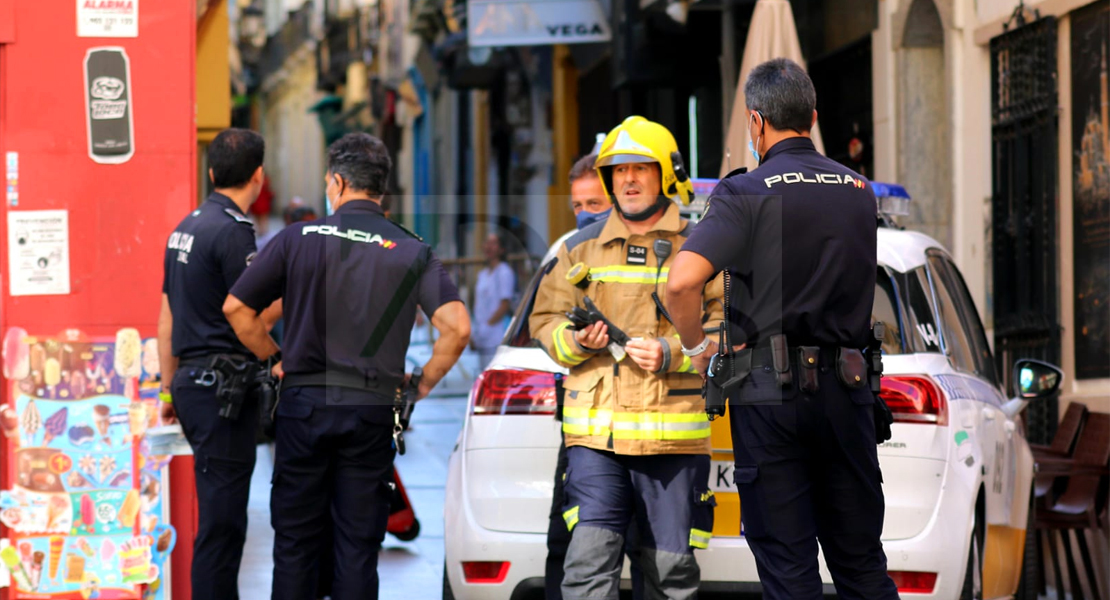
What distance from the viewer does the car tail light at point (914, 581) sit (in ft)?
19.1

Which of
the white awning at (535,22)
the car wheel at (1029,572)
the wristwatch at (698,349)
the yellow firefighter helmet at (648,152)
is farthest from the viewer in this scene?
the white awning at (535,22)

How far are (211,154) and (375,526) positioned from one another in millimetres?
1888

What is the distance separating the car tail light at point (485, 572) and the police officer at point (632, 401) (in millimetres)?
389

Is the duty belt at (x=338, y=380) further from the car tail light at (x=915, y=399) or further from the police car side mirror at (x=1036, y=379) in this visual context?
the police car side mirror at (x=1036, y=379)

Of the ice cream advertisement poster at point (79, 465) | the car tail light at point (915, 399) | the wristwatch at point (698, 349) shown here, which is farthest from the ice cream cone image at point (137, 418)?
the car tail light at point (915, 399)

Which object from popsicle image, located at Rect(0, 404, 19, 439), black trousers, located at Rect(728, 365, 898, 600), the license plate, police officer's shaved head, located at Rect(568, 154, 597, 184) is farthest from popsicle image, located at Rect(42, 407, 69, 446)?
black trousers, located at Rect(728, 365, 898, 600)

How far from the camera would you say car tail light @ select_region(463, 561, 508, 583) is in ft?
19.7

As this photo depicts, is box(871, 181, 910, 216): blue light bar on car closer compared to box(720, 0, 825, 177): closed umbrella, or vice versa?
Answer: box(871, 181, 910, 216): blue light bar on car

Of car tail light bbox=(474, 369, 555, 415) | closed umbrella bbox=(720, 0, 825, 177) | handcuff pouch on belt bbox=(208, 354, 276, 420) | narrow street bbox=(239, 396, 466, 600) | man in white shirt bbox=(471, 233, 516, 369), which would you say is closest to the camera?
car tail light bbox=(474, 369, 555, 415)

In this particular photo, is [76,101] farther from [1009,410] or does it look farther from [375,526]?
[1009,410]

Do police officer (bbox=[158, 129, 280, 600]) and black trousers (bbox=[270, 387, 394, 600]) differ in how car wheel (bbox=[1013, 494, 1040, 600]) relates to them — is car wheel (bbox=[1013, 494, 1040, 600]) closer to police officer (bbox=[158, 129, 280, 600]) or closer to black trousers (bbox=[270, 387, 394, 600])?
black trousers (bbox=[270, 387, 394, 600])

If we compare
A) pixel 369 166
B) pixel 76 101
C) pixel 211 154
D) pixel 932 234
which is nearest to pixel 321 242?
pixel 369 166

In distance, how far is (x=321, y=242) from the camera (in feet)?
19.3

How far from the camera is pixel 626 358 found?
18.7 feet
